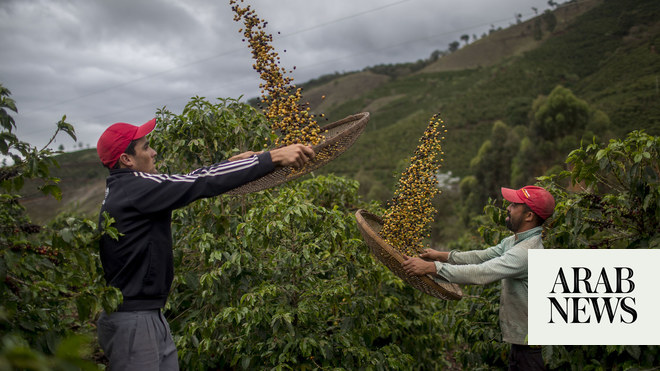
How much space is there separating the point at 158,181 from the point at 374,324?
233 centimetres

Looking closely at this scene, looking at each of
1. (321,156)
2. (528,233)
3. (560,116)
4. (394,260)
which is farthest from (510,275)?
(560,116)

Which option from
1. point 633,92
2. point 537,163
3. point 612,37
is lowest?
point 537,163

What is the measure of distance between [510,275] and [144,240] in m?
1.95

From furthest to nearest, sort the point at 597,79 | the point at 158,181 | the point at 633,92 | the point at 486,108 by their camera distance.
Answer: the point at 486,108, the point at 597,79, the point at 633,92, the point at 158,181

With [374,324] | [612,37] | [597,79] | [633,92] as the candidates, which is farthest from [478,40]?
[374,324]

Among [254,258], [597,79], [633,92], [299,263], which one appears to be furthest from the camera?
[597,79]

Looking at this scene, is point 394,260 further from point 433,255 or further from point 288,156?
point 288,156

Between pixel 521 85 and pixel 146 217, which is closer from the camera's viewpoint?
pixel 146 217

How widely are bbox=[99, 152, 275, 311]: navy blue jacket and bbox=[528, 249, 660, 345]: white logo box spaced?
174 cm

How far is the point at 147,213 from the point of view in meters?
1.86

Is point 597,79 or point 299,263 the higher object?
point 299,263

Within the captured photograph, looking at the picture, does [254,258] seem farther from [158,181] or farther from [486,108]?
[486,108]

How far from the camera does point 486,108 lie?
141ft

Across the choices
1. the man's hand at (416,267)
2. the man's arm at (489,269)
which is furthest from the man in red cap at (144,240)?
the man's arm at (489,269)
